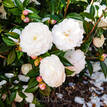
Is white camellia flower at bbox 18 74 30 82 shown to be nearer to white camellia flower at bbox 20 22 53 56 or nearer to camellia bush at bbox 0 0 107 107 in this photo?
camellia bush at bbox 0 0 107 107

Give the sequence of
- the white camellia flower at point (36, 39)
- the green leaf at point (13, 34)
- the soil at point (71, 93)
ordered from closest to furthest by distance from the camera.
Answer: the white camellia flower at point (36, 39) < the green leaf at point (13, 34) < the soil at point (71, 93)

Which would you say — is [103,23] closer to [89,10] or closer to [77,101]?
[89,10]

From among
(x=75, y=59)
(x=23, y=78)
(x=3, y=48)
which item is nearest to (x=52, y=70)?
(x=75, y=59)

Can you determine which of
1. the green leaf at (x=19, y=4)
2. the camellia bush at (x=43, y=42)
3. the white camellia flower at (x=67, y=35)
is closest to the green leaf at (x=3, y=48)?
the camellia bush at (x=43, y=42)

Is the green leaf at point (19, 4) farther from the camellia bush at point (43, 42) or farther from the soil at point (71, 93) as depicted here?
the soil at point (71, 93)

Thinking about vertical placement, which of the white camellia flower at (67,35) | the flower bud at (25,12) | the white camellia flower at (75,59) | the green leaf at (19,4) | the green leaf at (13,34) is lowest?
the white camellia flower at (75,59)

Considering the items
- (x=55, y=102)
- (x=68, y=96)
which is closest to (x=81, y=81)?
(x=68, y=96)

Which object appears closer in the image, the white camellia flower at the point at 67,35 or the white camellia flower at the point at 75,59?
the white camellia flower at the point at 67,35

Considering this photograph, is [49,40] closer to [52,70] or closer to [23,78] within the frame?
[52,70]
